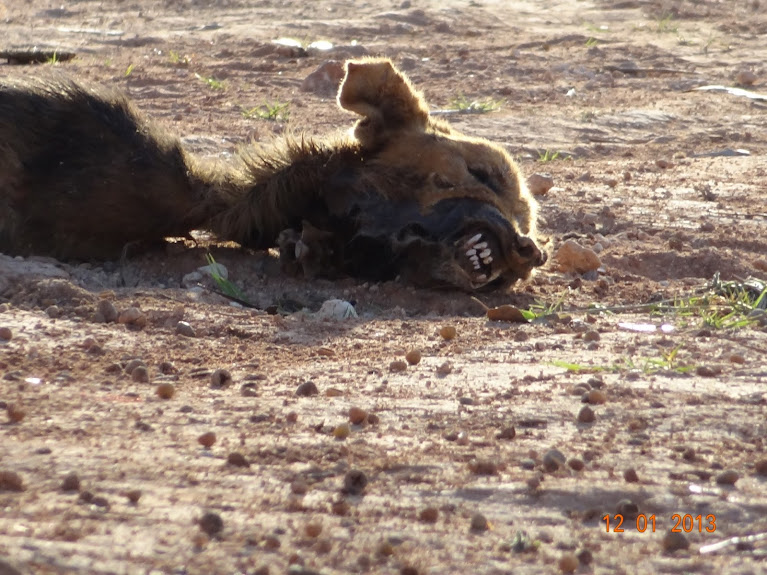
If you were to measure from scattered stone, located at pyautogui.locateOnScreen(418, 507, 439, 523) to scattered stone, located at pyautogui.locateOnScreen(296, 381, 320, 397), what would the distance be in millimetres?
834

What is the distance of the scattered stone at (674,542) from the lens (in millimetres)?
2191

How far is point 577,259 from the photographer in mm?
5152

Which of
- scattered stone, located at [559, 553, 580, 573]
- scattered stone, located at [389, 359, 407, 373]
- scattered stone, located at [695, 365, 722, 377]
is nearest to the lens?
scattered stone, located at [559, 553, 580, 573]

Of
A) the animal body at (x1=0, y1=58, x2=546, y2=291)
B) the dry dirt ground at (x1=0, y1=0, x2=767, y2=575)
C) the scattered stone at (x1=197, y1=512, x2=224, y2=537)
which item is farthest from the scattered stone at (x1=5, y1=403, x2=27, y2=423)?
the animal body at (x1=0, y1=58, x2=546, y2=291)

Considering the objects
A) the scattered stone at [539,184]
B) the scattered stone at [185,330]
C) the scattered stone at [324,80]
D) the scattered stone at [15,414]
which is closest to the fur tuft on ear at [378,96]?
the scattered stone at [185,330]

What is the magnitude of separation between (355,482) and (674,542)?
664 mm

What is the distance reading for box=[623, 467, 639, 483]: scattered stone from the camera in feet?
8.13

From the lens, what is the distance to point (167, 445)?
2.59 m

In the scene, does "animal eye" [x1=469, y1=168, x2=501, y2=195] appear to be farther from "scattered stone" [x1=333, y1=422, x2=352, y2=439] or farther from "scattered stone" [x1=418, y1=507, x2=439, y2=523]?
"scattered stone" [x1=418, y1=507, x2=439, y2=523]

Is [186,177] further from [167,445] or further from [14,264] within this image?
[167,445]

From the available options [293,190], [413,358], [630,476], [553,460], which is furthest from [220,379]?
[293,190]

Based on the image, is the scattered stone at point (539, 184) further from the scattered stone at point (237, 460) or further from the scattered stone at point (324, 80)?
the scattered stone at point (237, 460)

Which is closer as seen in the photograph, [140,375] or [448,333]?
[140,375]
